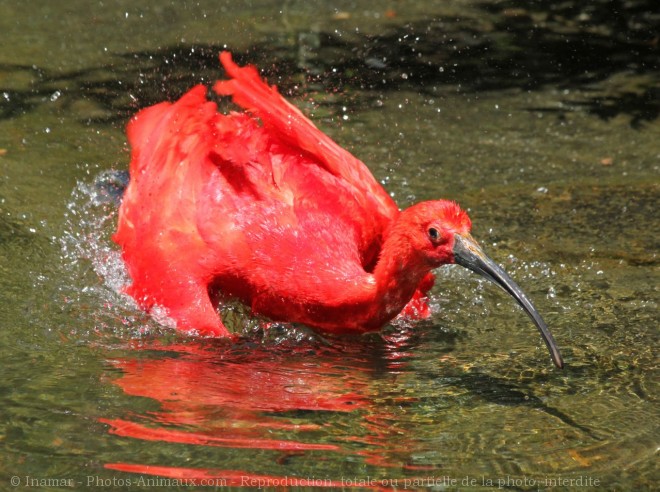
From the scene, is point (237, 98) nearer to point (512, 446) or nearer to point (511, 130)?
point (512, 446)

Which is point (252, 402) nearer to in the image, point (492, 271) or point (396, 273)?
point (396, 273)

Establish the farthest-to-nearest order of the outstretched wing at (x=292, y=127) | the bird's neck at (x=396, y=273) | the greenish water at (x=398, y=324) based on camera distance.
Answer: the outstretched wing at (x=292, y=127) → the bird's neck at (x=396, y=273) → the greenish water at (x=398, y=324)

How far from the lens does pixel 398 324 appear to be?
16.4ft

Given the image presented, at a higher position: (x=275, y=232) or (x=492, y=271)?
(x=275, y=232)

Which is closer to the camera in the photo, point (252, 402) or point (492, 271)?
point (252, 402)

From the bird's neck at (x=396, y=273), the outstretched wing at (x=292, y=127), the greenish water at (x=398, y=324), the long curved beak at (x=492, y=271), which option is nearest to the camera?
the greenish water at (x=398, y=324)

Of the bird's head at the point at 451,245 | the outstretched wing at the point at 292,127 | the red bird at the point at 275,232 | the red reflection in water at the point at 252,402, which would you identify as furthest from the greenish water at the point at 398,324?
the outstretched wing at the point at 292,127

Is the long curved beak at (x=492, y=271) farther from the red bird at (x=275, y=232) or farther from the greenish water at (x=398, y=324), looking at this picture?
the greenish water at (x=398, y=324)

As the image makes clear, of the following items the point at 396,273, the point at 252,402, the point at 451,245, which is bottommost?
the point at 252,402

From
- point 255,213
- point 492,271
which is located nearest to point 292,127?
point 255,213

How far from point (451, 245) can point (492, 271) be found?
0.20 m

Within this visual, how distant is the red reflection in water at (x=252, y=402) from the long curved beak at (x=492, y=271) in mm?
571

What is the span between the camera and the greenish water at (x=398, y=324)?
3.67 metres

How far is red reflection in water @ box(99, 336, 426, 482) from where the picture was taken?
3693mm
